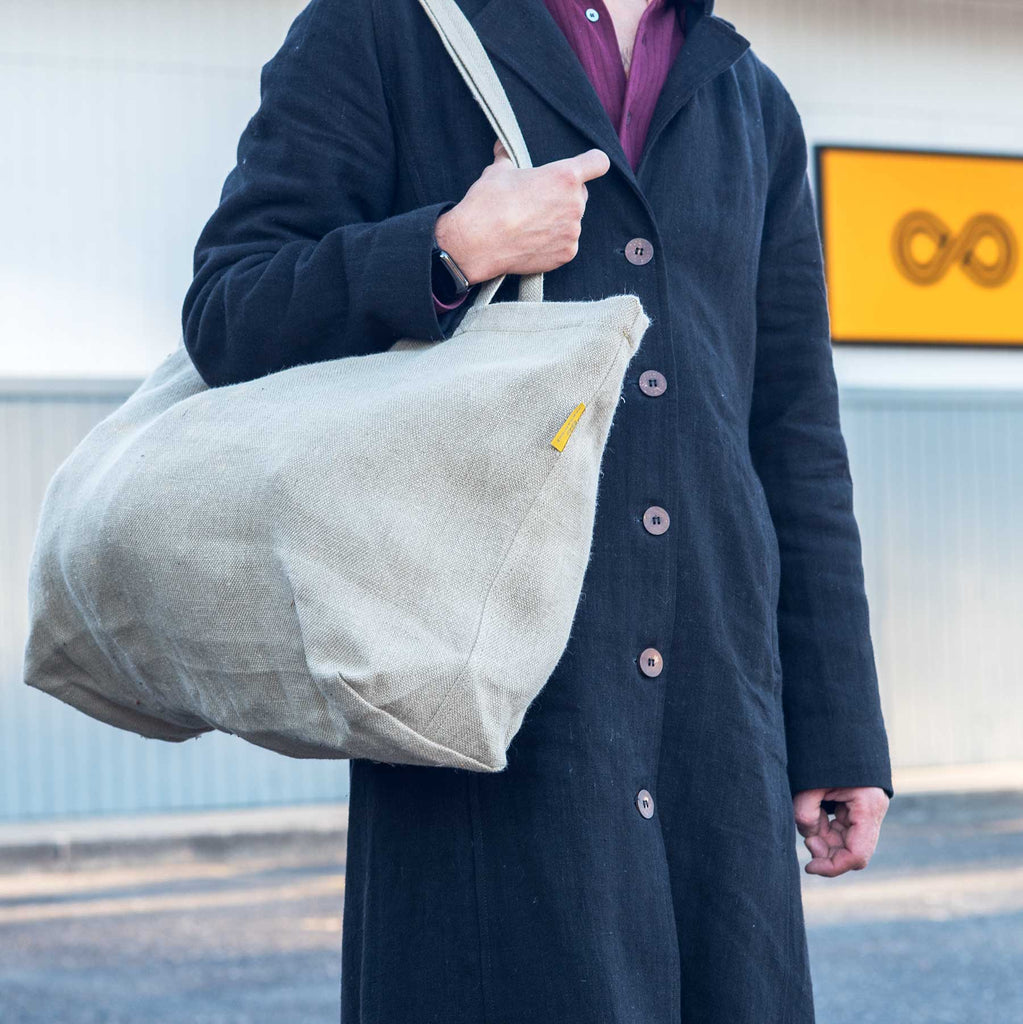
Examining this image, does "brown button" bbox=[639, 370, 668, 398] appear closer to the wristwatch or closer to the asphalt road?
the wristwatch

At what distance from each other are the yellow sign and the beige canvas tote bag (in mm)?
8182

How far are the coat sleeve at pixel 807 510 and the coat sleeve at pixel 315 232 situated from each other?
1.51 feet

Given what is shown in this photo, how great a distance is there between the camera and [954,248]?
31.0ft

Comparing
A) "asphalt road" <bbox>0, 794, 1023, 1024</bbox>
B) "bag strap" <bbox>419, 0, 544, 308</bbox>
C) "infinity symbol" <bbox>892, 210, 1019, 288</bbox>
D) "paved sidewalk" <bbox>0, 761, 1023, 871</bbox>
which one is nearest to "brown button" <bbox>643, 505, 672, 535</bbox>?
"bag strap" <bbox>419, 0, 544, 308</bbox>

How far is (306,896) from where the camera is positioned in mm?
6891

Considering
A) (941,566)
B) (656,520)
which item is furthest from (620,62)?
(941,566)

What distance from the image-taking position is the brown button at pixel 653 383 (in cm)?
146

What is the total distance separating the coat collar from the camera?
145 centimetres

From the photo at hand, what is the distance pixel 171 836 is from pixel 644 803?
732 centimetres

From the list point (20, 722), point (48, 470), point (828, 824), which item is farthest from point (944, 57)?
point (828, 824)

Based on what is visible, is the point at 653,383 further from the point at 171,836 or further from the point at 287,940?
the point at 171,836

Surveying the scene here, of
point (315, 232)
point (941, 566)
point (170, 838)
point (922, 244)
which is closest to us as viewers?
point (315, 232)

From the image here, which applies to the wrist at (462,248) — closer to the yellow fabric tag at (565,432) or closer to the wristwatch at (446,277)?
the wristwatch at (446,277)

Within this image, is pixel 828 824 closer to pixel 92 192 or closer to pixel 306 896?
pixel 306 896
